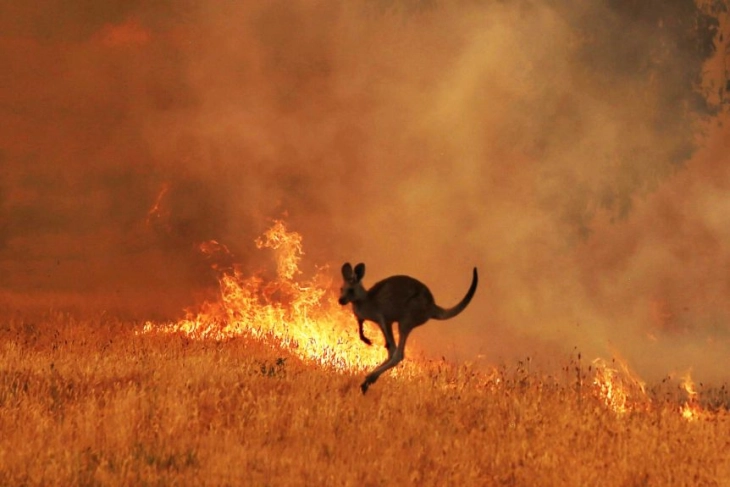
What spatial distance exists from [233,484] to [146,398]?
11.6 feet

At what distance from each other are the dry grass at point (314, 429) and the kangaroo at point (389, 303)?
0.70 meters

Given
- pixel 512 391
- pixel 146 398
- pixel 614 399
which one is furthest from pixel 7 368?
pixel 614 399

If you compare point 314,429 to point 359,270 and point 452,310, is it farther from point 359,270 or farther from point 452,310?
point 452,310

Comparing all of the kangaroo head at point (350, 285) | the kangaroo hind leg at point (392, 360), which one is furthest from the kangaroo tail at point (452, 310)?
the kangaroo head at point (350, 285)

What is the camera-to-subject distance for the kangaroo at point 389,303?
12984mm

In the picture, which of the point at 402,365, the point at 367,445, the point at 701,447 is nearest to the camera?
the point at 367,445

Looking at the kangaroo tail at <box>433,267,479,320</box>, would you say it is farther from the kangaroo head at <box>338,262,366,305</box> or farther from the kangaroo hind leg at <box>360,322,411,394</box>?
the kangaroo head at <box>338,262,366,305</box>

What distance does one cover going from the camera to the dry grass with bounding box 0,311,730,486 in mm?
8844

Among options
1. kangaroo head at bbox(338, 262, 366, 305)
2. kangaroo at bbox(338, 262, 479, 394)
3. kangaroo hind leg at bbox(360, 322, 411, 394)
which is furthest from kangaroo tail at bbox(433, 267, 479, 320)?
kangaroo head at bbox(338, 262, 366, 305)

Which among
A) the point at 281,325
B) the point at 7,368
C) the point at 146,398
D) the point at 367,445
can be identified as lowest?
the point at 367,445

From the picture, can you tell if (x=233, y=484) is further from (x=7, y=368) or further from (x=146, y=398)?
(x=7, y=368)

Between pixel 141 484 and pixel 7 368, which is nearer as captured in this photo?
pixel 141 484

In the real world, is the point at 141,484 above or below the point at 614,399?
below

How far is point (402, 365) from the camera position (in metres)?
15.7
